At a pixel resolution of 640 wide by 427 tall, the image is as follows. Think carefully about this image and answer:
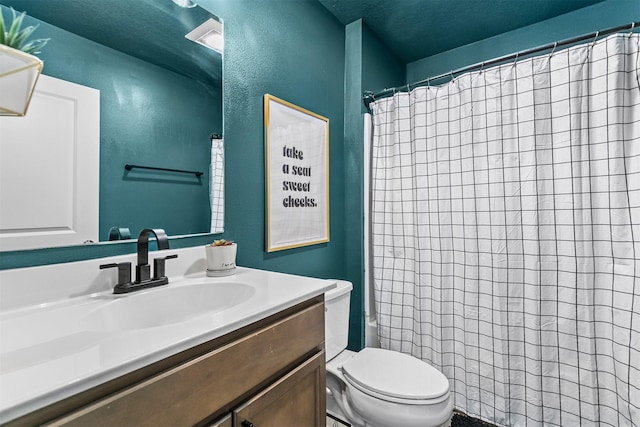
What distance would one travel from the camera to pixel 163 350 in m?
0.54

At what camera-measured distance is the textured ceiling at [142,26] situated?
887 millimetres

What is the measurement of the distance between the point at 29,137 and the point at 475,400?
2172 mm

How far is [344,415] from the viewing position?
4.49 ft

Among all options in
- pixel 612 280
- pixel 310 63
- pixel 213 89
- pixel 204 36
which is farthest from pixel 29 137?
pixel 612 280

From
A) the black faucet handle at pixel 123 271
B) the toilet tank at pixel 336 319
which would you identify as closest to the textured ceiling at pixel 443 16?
the toilet tank at pixel 336 319

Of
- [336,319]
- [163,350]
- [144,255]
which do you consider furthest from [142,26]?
[336,319]

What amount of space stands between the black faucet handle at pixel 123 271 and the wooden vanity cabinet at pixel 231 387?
0.46 metres

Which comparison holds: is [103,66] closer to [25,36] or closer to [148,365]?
[25,36]

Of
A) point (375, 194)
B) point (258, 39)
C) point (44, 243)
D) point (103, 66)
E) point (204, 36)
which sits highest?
point (258, 39)

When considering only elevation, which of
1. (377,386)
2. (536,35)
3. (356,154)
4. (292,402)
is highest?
(536,35)

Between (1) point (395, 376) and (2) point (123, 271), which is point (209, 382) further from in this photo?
(1) point (395, 376)

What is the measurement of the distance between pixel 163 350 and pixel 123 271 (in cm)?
50

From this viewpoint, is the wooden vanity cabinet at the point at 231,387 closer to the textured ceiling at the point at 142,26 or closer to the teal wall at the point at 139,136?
the teal wall at the point at 139,136

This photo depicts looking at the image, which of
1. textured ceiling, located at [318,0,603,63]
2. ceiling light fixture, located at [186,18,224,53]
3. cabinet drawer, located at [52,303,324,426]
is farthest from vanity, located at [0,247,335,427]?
textured ceiling, located at [318,0,603,63]
